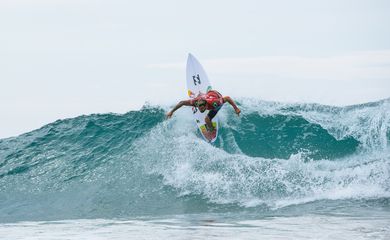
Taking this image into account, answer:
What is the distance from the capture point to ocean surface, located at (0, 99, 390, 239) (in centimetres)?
917

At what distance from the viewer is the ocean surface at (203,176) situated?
30.1 feet

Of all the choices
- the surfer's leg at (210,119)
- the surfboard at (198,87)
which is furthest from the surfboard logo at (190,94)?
the surfer's leg at (210,119)

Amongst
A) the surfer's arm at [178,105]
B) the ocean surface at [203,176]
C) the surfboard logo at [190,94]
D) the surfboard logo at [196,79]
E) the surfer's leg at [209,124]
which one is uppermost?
the surfboard logo at [196,79]

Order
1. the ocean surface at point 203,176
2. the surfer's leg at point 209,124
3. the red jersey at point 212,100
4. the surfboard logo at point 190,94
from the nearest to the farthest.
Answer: the ocean surface at point 203,176 → the red jersey at point 212,100 → the surfer's leg at point 209,124 → the surfboard logo at point 190,94

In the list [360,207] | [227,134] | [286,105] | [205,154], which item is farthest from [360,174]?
[286,105]

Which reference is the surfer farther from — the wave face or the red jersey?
the wave face

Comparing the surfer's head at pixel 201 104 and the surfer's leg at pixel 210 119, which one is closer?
the surfer's head at pixel 201 104

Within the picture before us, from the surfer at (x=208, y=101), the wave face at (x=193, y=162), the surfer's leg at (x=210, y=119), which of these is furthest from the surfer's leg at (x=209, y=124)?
the surfer at (x=208, y=101)

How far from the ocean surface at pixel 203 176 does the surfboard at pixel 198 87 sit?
1.08 ft

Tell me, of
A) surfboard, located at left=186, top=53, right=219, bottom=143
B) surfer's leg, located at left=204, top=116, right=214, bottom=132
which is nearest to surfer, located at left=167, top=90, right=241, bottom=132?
surfer's leg, located at left=204, top=116, right=214, bottom=132

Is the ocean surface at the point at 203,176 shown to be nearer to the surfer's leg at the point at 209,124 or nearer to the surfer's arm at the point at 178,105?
the surfer's leg at the point at 209,124

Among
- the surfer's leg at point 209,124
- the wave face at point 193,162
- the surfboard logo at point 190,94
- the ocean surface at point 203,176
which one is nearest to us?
the ocean surface at point 203,176

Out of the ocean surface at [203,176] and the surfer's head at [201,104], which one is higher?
the surfer's head at [201,104]

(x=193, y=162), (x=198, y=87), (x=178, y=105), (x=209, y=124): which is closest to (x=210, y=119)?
(x=209, y=124)
